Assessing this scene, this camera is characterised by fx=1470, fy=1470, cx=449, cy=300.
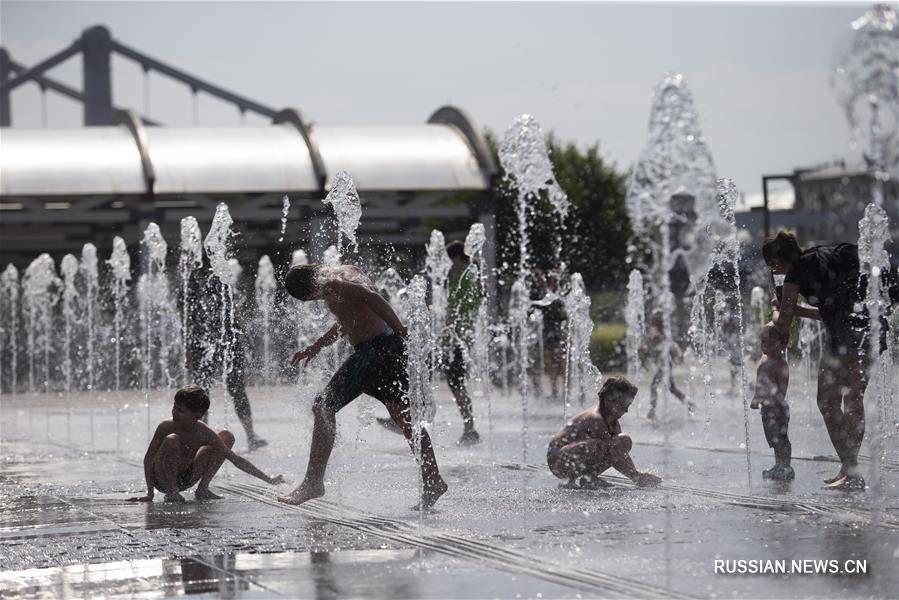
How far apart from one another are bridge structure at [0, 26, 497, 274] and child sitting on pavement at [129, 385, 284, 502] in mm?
20672

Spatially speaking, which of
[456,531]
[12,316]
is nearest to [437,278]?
[12,316]

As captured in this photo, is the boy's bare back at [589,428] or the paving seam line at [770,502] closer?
the paving seam line at [770,502]

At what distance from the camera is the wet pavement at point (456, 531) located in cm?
469

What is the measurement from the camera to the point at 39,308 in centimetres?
2548

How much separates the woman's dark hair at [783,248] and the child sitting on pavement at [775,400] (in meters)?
0.38

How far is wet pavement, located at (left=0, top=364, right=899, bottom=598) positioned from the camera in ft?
15.4

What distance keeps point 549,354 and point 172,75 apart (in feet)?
253

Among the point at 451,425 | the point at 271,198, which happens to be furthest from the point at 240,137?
the point at 451,425

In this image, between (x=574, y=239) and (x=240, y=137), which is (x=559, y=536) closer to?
(x=240, y=137)

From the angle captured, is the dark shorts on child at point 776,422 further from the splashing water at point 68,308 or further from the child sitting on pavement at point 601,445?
the splashing water at point 68,308

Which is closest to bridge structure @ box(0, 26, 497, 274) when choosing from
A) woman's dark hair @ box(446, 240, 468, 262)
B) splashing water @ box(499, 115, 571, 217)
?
splashing water @ box(499, 115, 571, 217)

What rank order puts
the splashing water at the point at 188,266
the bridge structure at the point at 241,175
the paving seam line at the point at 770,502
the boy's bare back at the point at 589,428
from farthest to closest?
the bridge structure at the point at 241,175 → the splashing water at the point at 188,266 → the boy's bare back at the point at 589,428 → the paving seam line at the point at 770,502

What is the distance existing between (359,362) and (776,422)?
2.14 m

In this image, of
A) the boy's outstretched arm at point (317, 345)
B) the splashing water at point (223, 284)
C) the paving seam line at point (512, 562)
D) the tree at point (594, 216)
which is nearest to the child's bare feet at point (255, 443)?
the splashing water at point (223, 284)
